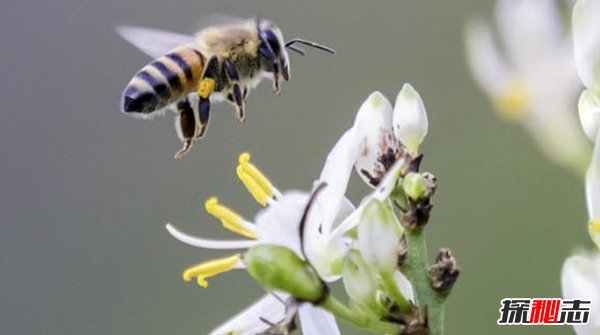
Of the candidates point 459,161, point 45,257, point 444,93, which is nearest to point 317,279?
point 459,161

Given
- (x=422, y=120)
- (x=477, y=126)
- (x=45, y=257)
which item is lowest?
(x=45, y=257)

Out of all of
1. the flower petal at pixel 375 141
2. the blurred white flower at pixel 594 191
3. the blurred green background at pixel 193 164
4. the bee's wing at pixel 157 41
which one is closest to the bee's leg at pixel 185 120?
the bee's wing at pixel 157 41

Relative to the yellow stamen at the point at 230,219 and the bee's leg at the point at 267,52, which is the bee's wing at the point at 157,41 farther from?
the yellow stamen at the point at 230,219

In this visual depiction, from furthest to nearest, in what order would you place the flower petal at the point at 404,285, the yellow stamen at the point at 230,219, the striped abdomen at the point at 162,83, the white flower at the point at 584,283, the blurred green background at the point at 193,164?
the blurred green background at the point at 193,164
the striped abdomen at the point at 162,83
the yellow stamen at the point at 230,219
the flower petal at the point at 404,285
the white flower at the point at 584,283

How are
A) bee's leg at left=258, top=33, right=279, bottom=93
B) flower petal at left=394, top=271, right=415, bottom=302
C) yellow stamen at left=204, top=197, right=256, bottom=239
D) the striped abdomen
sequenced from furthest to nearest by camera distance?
bee's leg at left=258, top=33, right=279, bottom=93, the striped abdomen, yellow stamen at left=204, top=197, right=256, bottom=239, flower petal at left=394, top=271, right=415, bottom=302

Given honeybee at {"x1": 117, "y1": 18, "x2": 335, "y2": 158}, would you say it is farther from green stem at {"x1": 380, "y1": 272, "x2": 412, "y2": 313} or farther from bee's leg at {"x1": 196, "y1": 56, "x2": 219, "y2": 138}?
green stem at {"x1": 380, "y1": 272, "x2": 412, "y2": 313}

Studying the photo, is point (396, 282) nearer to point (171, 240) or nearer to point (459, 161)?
point (459, 161)

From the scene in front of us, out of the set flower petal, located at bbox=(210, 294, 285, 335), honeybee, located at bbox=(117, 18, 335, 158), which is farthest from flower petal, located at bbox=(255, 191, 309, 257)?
honeybee, located at bbox=(117, 18, 335, 158)
